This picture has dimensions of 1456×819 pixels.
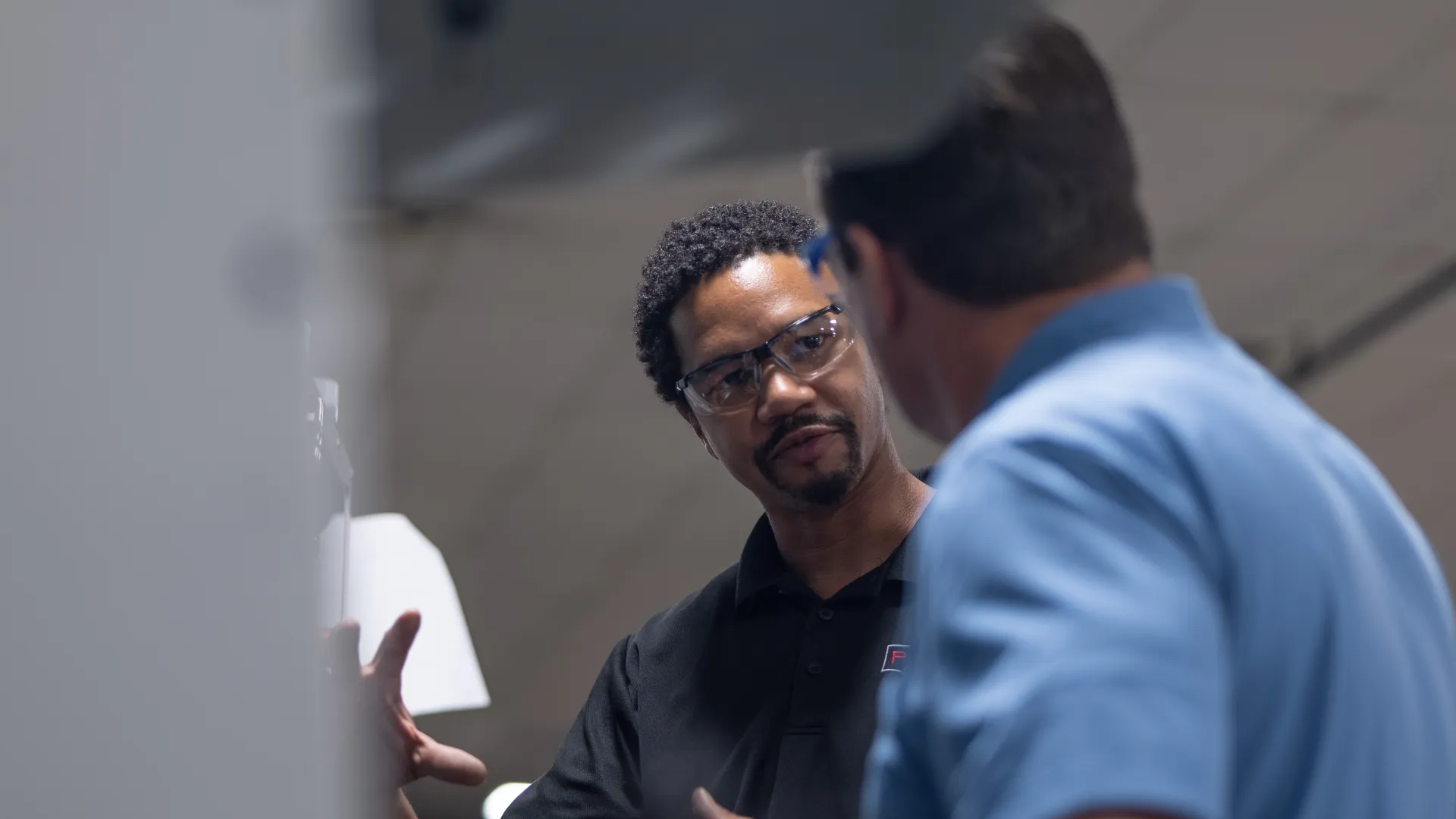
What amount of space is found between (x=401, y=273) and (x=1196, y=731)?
348cm

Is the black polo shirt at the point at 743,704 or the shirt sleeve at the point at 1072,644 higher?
the shirt sleeve at the point at 1072,644

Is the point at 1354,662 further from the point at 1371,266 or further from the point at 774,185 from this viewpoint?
the point at 1371,266

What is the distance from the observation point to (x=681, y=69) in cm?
44

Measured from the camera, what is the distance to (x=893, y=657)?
1309 millimetres

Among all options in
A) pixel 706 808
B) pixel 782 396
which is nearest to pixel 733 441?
pixel 782 396

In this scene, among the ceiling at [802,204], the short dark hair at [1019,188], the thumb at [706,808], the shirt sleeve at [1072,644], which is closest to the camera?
the shirt sleeve at [1072,644]

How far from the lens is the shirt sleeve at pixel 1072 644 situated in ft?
1.85

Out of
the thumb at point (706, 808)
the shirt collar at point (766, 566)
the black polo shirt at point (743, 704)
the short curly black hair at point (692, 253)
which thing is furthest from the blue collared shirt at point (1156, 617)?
the short curly black hair at point (692, 253)

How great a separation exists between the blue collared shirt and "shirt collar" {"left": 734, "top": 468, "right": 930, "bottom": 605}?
71 centimetres

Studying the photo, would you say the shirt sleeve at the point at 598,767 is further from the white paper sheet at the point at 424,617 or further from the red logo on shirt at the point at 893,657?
the red logo on shirt at the point at 893,657

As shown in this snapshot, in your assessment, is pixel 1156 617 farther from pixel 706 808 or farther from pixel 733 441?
pixel 733 441

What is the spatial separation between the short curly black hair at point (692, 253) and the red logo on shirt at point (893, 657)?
0.48 m

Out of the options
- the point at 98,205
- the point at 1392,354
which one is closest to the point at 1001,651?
the point at 98,205

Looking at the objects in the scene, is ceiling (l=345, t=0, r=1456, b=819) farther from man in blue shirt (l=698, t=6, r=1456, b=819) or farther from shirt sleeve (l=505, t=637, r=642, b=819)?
man in blue shirt (l=698, t=6, r=1456, b=819)
